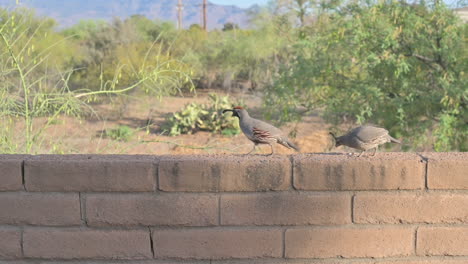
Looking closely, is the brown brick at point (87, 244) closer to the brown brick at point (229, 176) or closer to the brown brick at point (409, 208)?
the brown brick at point (229, 176)

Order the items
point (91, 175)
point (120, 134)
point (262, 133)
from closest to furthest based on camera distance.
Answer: point (91, 175) < point (262, 133) < point (120, 134)

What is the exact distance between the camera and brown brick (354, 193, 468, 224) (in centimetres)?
238

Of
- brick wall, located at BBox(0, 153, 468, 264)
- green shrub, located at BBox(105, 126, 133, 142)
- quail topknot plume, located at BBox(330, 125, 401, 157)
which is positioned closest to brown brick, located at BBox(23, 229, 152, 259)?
brick wall, located at BBox(0, 153, 468, 264)

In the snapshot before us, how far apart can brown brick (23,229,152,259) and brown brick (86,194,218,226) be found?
0.06 metres

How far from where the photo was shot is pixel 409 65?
9.15 metres

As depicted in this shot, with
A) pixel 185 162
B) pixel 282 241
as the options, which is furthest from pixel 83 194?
pixel 282 241

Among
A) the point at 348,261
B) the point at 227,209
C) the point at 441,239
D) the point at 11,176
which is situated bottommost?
the point at 348,261

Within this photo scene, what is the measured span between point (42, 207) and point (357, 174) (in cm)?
145

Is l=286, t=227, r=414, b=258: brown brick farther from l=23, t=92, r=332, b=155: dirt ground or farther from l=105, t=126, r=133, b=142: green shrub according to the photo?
l=23, t=92, r=332, b=155: dirt ground

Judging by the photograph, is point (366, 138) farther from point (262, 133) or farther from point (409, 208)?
point (262, 133)

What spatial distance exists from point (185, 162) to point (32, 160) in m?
0.71

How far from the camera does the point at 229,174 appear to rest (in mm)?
2369

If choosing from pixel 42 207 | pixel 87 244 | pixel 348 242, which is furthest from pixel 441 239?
pixel 42 207

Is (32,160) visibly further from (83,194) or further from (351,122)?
(351,122)
